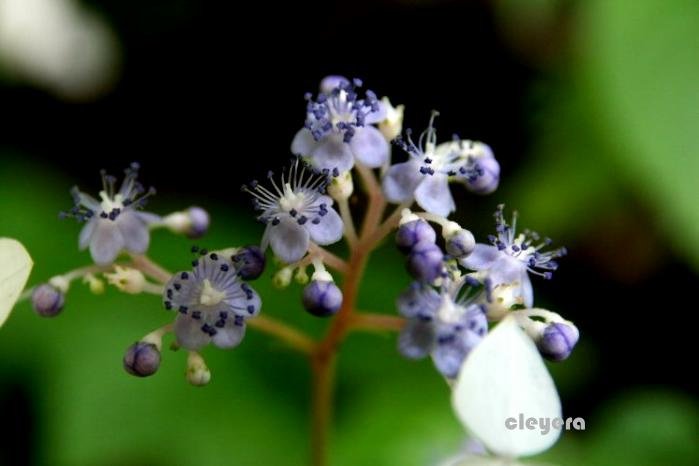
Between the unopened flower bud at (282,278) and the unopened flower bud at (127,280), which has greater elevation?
the unopened flower bud at (282,278)

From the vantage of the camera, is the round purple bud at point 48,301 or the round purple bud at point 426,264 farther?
the round purple bud at point 48,301

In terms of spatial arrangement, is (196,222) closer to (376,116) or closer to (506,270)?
(376,116)

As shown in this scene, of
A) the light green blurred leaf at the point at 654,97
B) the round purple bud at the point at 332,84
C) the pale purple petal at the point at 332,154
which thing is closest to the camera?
the pale purple petal at the point at 332,154

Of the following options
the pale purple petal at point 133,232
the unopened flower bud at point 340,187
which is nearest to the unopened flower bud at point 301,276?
the unopened flower bud at point 340,187

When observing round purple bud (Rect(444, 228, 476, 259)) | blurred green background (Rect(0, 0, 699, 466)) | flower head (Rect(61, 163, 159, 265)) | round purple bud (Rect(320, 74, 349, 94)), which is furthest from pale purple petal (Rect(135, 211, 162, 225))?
blurred green background (Rect(0, 0, 699, 466))

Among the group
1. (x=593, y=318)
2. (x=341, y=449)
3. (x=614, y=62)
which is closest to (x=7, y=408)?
(x=341, y=449)

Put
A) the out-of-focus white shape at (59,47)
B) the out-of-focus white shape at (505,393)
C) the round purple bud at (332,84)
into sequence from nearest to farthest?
1. the out-of-focus white shape at (505,393)
2. the round purple bud at (332,84)
3. the out-of-focus white shape at (59,47)

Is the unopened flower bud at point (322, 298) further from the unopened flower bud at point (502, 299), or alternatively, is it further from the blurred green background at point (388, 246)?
the blurred green background at point (388, 246)

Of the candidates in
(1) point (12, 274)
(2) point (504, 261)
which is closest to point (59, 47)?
(1) point (12, 274)

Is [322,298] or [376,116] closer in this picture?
[322,298]
